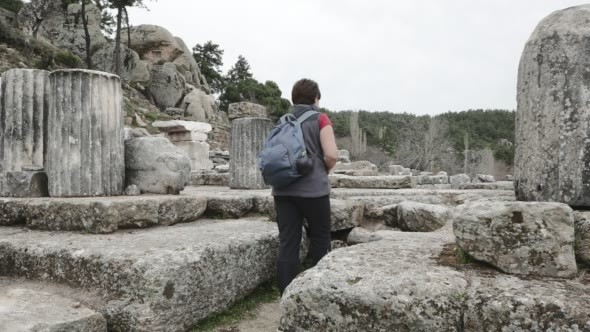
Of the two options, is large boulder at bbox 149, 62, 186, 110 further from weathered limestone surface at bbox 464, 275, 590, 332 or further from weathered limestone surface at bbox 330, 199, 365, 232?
weathered limestone surface at bbox 464, 275, 590, 332

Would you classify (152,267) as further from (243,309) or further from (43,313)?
(243,309)

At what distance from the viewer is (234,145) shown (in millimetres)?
6246

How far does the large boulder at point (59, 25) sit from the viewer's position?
2581cm

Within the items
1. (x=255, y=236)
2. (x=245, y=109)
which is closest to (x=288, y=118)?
(x=255, y=236)

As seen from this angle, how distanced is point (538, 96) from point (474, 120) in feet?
172

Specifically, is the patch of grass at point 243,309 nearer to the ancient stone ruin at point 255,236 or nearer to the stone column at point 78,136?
the ancient stone ruin at point 255,236

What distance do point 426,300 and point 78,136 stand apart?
10.4 ft

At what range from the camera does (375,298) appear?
177 centimetres

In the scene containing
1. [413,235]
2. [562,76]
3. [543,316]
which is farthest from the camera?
[413,235]

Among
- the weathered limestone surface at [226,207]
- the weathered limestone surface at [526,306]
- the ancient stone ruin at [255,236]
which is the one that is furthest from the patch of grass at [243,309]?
the weathered limestone surface at [526,306]

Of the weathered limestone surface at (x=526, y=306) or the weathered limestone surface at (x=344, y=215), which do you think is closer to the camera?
the weathered limestone surface at (x=526, y=306)

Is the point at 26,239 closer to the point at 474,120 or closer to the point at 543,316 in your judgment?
the point at 543,316

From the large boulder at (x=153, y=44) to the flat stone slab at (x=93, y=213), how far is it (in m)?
29.2

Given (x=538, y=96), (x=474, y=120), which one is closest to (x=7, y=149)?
(x=538, y=96)
